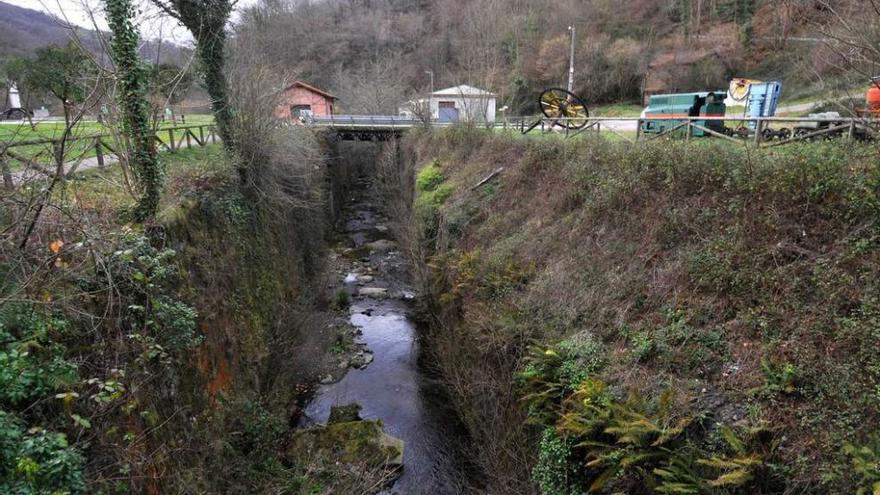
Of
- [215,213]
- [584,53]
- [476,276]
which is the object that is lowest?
[476,276]

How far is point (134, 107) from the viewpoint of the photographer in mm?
7750

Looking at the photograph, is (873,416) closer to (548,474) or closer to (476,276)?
(548,474)

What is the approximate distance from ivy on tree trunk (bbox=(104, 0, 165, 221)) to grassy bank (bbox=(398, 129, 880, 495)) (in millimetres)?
6709

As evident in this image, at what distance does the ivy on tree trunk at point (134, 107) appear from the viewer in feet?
25.2

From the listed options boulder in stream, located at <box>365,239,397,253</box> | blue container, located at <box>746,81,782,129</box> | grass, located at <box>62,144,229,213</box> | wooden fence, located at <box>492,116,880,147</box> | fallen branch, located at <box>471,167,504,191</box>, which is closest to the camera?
wooden fence, located at <box>492,116,880,147</box>

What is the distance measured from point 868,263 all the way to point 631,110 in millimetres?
34647

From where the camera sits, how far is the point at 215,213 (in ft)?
35.4

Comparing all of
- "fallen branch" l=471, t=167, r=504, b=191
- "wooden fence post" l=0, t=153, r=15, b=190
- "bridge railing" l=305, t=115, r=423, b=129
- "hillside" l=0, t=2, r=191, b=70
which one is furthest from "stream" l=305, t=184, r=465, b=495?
"bridge railing" l=305, t=115, r=423, b=129

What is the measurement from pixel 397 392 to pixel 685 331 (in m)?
7.63

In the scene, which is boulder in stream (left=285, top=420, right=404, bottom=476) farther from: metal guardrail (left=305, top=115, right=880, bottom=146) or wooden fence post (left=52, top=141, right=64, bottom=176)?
metal guardrail (left=305, top=115, right=880, bottom=146)

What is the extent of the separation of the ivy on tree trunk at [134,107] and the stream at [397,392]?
20.5 ft

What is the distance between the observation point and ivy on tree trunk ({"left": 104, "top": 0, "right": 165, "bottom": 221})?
768 cm

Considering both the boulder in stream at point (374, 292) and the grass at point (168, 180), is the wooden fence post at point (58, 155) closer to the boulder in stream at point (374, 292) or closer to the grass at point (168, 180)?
the grass at point (168, 180)

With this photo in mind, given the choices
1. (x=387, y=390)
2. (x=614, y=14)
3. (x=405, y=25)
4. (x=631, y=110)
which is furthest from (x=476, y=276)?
(x=405, y=25)
